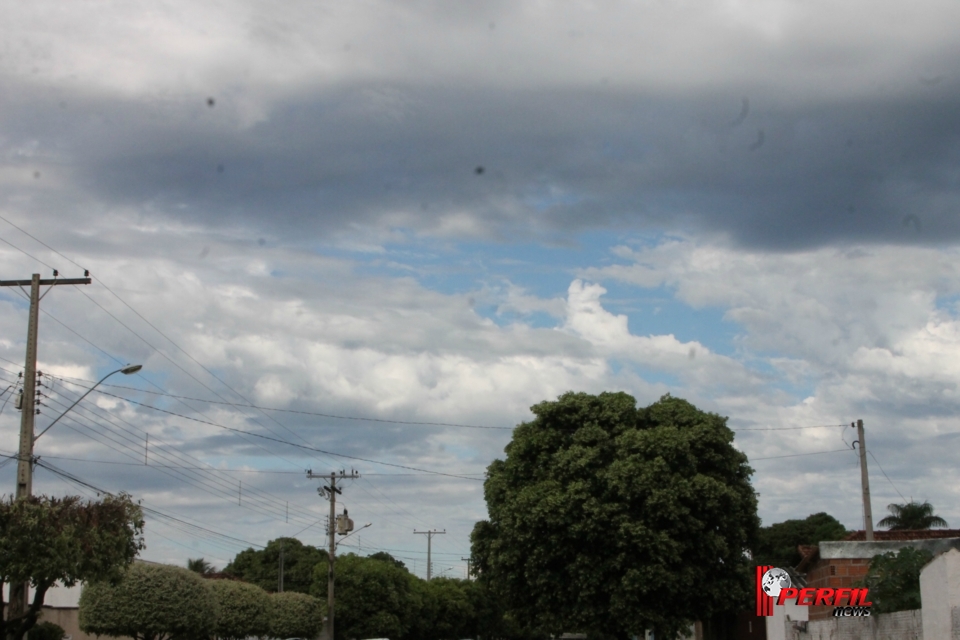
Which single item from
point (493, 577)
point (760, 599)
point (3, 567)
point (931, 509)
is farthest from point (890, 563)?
point (931, 509)

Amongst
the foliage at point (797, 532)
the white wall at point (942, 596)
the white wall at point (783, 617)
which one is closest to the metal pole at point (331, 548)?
the foliage at point (797, 532)

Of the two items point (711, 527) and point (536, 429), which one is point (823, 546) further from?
point (536, 429)

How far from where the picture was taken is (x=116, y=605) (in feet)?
122

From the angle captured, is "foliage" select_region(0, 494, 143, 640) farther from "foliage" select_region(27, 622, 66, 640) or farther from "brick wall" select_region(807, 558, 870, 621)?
"brick wall" select_region(807, 558, 870, 621)

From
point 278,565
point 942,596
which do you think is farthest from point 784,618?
point 278,565

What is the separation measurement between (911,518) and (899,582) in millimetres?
48684

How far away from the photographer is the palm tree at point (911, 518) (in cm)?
5794

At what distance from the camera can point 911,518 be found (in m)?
58.7

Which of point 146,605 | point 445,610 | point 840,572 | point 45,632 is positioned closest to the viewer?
point 840,572

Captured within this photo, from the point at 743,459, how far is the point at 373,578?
31.5 m

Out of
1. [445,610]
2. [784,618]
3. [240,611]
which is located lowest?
[445,610]

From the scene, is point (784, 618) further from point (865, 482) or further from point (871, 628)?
point (865, 482)

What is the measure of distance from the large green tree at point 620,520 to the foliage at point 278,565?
61798 mm

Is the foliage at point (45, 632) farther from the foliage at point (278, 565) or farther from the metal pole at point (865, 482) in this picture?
the foliage at point (278, 565)
